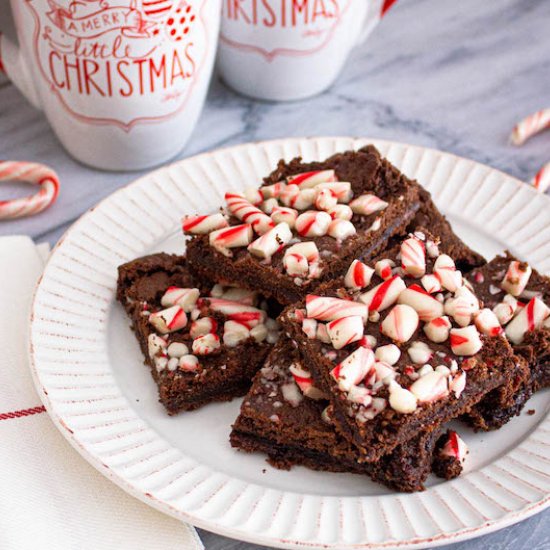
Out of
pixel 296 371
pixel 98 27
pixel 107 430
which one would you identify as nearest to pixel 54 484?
pixel 107 430

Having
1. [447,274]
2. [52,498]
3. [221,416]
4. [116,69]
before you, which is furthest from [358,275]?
[116,69]

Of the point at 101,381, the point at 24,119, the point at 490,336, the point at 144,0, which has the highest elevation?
the point at 144,0

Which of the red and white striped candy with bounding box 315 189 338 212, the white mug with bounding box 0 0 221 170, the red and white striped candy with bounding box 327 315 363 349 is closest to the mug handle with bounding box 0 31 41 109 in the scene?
the white mug with bounding box 0 0 221 170

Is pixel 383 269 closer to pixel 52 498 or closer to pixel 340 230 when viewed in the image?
pixel 340 230

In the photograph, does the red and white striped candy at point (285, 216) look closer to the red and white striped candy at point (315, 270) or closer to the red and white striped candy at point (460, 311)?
the red and white striped candy at point (315, 270)

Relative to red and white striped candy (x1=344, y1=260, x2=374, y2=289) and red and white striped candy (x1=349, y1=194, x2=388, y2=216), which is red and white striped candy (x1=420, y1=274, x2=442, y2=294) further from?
red and white striped candy (x1=349, y1=194, x2=388, y2=216)

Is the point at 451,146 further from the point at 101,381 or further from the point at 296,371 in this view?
the point at 101,381
